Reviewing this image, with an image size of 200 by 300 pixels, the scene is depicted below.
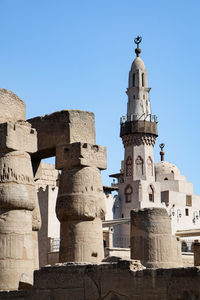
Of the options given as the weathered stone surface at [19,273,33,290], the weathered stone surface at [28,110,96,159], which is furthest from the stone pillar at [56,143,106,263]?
the weathered stone surface at [19,273,33,290]

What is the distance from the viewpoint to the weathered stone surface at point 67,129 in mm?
15379

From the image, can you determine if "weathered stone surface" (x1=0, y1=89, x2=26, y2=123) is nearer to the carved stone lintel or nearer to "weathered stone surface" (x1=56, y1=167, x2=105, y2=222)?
"weathered stone surface" (x1=56, y1=167, x2=105, y2=222)

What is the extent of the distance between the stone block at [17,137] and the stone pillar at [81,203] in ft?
3.09

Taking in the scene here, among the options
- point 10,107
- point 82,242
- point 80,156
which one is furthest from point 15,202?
point 10,107

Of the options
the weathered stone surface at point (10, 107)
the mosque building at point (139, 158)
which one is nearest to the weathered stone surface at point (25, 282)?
the weathered stone surface at point (10, 107)

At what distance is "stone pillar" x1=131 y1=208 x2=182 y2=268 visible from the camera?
47.9 feet

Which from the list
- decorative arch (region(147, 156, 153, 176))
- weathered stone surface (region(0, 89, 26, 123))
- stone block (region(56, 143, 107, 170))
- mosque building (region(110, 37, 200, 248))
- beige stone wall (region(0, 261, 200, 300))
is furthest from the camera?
decorative arch (region(147, 156, 153, 176))

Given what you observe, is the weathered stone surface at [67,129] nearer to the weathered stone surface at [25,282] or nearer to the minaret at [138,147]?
the weathered stone surface at [25,282]

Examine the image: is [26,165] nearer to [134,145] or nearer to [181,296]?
[181,296]

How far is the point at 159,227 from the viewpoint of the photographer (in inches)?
583

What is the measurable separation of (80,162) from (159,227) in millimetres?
2391

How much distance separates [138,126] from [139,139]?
109 cm

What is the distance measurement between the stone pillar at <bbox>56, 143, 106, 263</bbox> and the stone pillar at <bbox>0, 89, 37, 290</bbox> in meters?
0.89

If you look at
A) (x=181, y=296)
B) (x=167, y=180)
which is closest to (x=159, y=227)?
(x=181, y=296)
